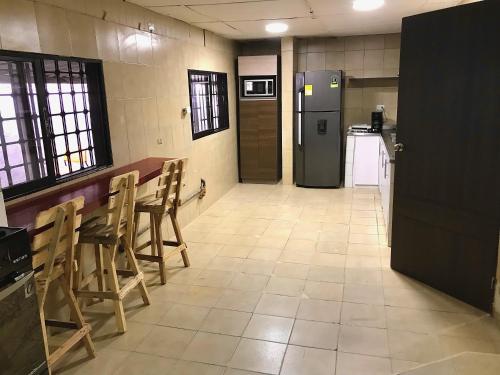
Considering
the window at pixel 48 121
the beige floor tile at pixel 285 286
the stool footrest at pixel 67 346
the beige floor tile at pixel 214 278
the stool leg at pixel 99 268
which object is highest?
the window at pixel 48 121

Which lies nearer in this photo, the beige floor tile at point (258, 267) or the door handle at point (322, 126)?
the beige floor tile at point (258, 267)

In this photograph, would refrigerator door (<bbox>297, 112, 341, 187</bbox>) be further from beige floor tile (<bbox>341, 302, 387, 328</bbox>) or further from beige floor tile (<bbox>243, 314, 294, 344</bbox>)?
beige floor tile (<bbox>243, 314, 294, 344</bbox>)

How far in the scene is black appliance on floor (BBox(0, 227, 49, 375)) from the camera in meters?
1.59

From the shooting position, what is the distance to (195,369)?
89.7 inches

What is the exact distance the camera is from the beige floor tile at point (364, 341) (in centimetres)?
239

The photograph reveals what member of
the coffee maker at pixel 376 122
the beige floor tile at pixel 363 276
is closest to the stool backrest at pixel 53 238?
the beige floor tile at pixel 363 276

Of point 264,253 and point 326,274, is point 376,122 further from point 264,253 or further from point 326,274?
point 326,274

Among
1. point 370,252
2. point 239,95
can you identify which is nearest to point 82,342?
point 370,252

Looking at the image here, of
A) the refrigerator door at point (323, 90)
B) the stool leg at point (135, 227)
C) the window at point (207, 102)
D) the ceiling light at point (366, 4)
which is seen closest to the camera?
the stool leg at point (135, 227)

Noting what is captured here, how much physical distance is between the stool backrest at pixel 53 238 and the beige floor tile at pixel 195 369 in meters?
0.84

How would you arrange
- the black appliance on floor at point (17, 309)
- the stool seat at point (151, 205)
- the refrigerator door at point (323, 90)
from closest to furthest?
1. the black appliance on floor at point (17, 309)
2. the stool seat at point (151, 205)
3. the refrigerator door at point (323, 90)

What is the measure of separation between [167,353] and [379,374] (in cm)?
123

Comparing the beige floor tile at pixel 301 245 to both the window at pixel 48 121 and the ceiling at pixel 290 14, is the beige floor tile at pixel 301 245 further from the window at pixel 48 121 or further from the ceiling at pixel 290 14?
the ceiling at pixel 290 14

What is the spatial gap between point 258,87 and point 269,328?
179 inches
